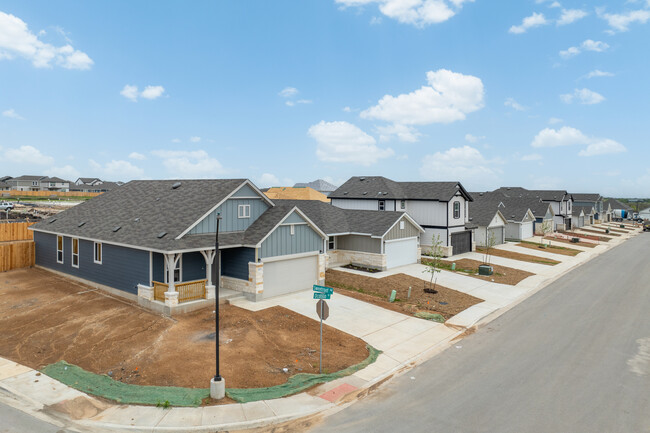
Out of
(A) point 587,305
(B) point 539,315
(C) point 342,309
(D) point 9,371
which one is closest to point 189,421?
(D) point 9,371

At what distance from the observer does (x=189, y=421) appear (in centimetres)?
991

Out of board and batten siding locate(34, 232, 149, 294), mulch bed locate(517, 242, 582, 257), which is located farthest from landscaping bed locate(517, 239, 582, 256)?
board and batten siding locate(34, 232, 149, 294)

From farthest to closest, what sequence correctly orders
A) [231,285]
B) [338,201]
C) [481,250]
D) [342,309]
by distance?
[338,201] < [481,250] < [231,285] < [342,309]

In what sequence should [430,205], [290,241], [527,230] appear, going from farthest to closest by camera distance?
1. [527,230]
2. [430,205]
3. [290,241]

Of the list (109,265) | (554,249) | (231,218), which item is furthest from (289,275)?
(554,249)

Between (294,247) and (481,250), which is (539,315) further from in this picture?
(481,250)

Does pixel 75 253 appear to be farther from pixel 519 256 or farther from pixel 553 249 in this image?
pixel 553 249

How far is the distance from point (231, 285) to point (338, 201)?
26.6m

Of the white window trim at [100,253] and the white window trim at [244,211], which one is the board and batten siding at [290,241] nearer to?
the white window trim at [244,211]

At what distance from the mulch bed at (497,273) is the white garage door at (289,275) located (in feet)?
44.1

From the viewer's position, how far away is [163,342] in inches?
591

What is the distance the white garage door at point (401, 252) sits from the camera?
102 ft

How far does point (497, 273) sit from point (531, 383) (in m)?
20.4

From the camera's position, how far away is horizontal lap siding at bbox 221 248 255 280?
21266mm
